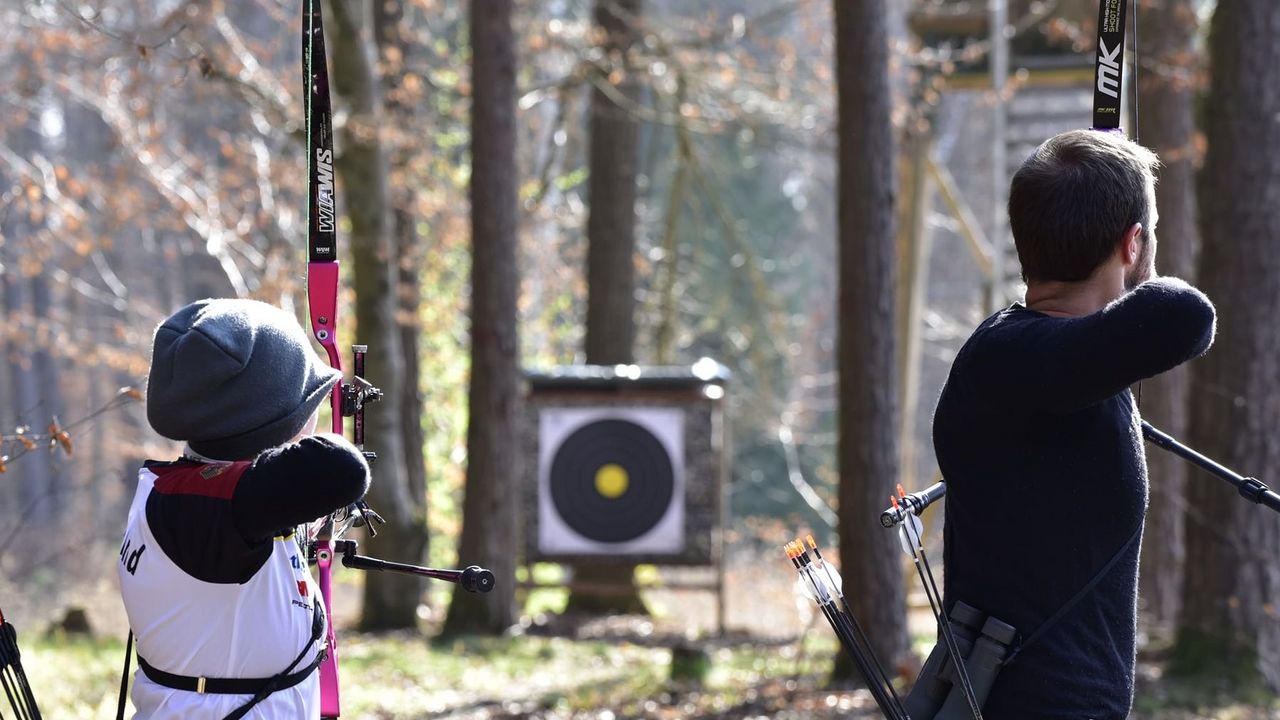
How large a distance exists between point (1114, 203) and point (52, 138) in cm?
2526

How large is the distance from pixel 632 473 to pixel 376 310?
196 cm

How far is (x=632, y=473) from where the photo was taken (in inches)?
367

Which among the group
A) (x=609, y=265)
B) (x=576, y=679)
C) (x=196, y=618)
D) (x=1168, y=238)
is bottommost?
(x=576, y=679)

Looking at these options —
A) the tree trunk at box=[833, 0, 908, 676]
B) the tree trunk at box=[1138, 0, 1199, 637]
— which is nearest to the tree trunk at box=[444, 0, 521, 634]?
the tree trunk at box=[833, 0, 908, 676]

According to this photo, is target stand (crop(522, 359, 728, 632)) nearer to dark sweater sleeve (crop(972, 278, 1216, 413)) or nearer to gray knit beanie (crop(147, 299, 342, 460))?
gray knit beanie (crop(147, 299, 342, 460))

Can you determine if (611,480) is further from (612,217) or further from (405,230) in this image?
(405,230)

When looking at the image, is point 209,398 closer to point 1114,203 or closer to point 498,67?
point 1114,203

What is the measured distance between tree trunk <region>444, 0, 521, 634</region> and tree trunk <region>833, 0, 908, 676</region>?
2.50m

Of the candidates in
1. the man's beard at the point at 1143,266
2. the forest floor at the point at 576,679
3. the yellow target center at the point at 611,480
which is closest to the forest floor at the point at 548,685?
the forest floor at the point at 576,679

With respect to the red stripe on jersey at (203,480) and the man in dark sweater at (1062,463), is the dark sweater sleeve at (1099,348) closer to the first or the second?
the man in dark sweater at (1062,463)

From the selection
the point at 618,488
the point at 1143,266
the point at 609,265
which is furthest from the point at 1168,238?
the point at 1143,266

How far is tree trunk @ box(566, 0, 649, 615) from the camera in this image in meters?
10.8

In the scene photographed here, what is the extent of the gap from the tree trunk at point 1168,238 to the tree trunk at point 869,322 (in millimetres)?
2901

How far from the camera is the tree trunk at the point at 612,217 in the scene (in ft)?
35.6
